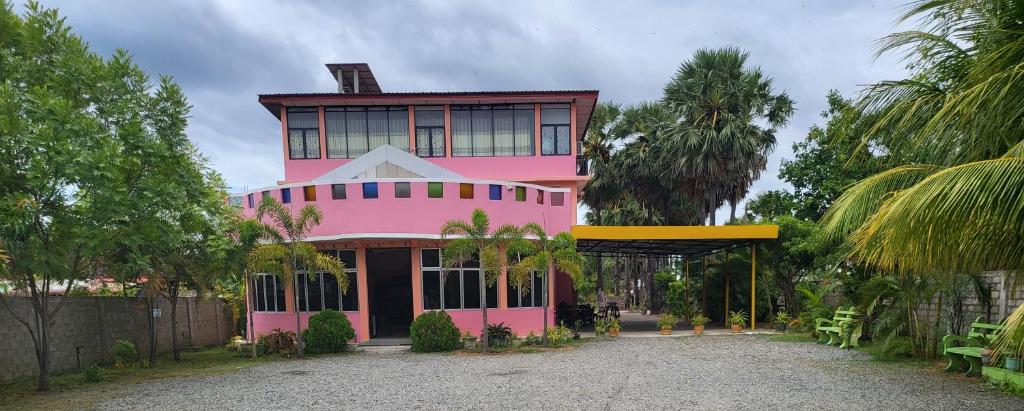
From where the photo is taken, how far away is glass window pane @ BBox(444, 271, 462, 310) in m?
14.2

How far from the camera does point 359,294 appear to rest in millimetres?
13938

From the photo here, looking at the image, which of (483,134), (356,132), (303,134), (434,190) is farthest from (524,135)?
(303,134)

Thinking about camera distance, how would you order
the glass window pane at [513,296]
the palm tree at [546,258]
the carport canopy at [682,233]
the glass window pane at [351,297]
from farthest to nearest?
the carport canopy at [682,233]
the glass window pane at [513,296]
the glass window pane at [351,297]
the palm tree at [546,258]

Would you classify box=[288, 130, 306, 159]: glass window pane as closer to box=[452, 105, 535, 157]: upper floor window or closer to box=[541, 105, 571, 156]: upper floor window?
box=[452, 105, 535, 157]: upper floor window

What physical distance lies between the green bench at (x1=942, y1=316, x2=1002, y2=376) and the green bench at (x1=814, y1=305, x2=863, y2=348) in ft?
10.4

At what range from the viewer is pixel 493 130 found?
750 inches

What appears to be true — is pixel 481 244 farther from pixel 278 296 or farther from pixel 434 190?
pixel 278 296

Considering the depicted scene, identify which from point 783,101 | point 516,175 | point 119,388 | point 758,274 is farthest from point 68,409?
point 783,101

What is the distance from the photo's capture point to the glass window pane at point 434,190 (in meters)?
13.7

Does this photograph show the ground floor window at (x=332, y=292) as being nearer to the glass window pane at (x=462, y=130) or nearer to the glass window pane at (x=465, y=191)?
the glass window pane at (x=465, y=191)

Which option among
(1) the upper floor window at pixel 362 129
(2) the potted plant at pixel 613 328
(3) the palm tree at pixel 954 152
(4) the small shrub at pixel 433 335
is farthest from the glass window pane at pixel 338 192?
(3) the palm tree at pixel 954 152

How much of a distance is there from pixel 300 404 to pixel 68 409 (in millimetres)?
3169

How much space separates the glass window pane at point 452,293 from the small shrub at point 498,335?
1.37 metres

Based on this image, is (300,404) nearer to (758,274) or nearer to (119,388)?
(119,388)
